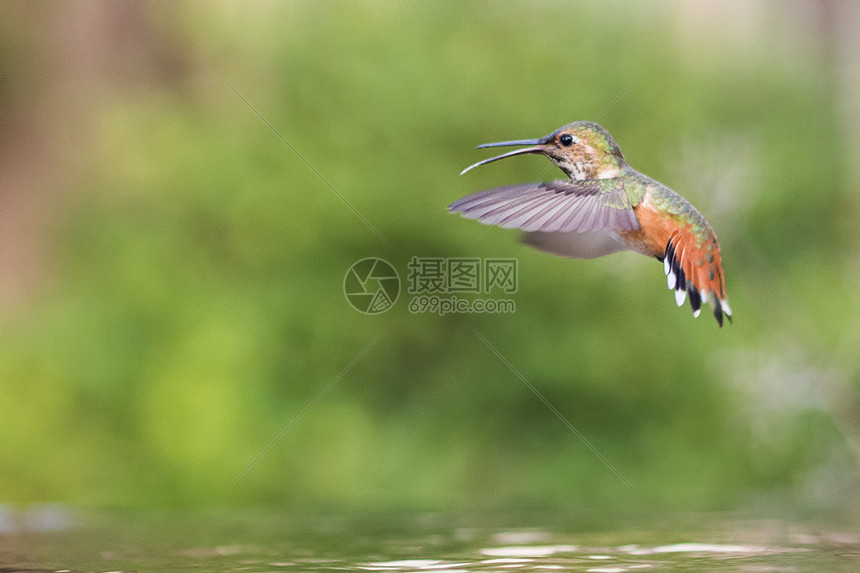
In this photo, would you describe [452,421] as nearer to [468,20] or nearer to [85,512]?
[85,512]

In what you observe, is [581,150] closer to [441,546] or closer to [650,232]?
[650,232]

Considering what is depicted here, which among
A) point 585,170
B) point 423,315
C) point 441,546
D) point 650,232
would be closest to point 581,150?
point 585,170

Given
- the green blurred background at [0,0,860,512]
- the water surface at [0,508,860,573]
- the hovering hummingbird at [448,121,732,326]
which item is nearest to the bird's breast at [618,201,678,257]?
the hovering hummingbird at [448,121,732,326]

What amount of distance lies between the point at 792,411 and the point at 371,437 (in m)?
1.68

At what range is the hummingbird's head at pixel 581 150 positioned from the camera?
4.49ft

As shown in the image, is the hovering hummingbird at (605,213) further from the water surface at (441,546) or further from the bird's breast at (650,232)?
the water surface at (441,546)

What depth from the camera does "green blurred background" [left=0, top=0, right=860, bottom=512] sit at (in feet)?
12.5

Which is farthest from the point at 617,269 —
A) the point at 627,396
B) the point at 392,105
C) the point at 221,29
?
the point at 221,29

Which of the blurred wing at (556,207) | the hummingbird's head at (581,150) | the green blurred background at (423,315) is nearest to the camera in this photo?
the blurred wing at (556,207)

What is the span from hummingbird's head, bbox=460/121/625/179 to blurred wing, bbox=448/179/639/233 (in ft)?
0.06

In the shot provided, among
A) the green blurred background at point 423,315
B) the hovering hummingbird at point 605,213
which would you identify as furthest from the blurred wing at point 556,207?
the green blurred background at point 423,315

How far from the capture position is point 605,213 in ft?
4.40

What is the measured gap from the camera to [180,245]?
403 cm

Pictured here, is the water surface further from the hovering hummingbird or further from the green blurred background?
the green blurred background
